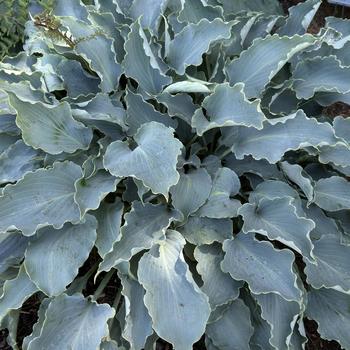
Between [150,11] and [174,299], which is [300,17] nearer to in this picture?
[150,11]

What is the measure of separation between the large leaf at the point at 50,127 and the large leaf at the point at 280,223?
85 cm

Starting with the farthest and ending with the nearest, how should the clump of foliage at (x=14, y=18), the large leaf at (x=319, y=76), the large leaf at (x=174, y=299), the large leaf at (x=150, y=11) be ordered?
the clump of foliage at (x=14, y=18), the large leaf at (x=150, y=11), the large leaf at (x=319, y=76), the large leaf at (x=174, y=299)

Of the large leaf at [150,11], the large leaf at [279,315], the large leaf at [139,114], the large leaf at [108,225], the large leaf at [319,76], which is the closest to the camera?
the large leaf at [279,315]

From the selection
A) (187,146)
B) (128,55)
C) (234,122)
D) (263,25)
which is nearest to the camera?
(234,122)

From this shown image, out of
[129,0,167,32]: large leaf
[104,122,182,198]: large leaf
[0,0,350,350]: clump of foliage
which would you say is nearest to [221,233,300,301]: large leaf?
[0,0,350,350]: clump of foliage

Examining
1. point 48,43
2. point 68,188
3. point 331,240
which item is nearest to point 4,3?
point 48,43

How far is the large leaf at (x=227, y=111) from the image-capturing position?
2.21 metres

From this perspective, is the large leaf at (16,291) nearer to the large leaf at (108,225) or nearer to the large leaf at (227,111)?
the large leaf at (108,225)

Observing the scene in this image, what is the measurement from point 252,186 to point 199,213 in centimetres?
42

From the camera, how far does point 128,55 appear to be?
2520 millimetres

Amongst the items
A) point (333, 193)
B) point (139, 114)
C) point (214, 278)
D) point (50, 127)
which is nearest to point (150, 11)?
point (139, 114)

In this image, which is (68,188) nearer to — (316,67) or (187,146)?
(187,146)

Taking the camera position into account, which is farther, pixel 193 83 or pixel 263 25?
pixel 263 25

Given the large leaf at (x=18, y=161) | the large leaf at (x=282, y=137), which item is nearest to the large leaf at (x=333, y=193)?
the large leaf at (x=282, y=137)
